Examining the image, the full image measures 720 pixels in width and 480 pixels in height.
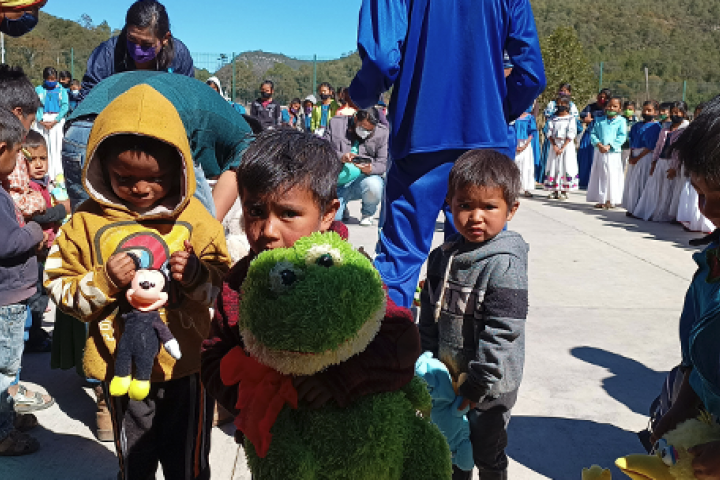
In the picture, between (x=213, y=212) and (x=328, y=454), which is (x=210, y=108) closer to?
(x=213, y=212)

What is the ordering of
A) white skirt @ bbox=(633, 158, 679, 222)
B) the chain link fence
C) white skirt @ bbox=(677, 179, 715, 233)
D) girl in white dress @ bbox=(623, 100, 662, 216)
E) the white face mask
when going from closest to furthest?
the white face mask
white skirt @ bbox=(677, 179, 715, 233)
white skirt @ bbox=(633, 158, 679, 222)
girl in white dress @ bbox=(623, 100, 662, 216)
the chain link fence

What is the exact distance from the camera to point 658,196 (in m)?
9.85

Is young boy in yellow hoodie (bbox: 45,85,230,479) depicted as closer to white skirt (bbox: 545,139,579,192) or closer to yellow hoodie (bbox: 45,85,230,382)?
yellow hoodie (bbox: 45,85,230,382)

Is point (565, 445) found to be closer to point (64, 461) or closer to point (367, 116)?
point (64, 461)

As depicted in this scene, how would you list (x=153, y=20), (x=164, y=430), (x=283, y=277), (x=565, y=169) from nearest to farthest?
(x=283, y=277) < (x=164, y=430) < (x=153, y=20) < (x=565, y=169)

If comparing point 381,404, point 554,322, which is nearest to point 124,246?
point 381,404

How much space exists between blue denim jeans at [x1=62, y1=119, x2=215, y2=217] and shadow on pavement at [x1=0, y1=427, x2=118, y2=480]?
1182 mm

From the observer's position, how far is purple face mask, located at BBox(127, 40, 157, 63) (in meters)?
2.74

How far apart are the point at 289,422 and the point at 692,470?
36.0 inches

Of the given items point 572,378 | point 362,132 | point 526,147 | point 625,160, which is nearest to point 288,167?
point 572,378

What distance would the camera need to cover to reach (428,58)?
3227mm

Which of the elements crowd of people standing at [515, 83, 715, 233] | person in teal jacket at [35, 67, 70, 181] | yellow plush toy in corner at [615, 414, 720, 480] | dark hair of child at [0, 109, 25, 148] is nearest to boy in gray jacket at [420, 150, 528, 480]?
yellow plush toy in corner at [615, 414, 720, 480]

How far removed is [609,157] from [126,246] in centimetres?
1061

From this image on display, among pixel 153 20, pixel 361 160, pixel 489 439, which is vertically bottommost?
pixel 489 439
